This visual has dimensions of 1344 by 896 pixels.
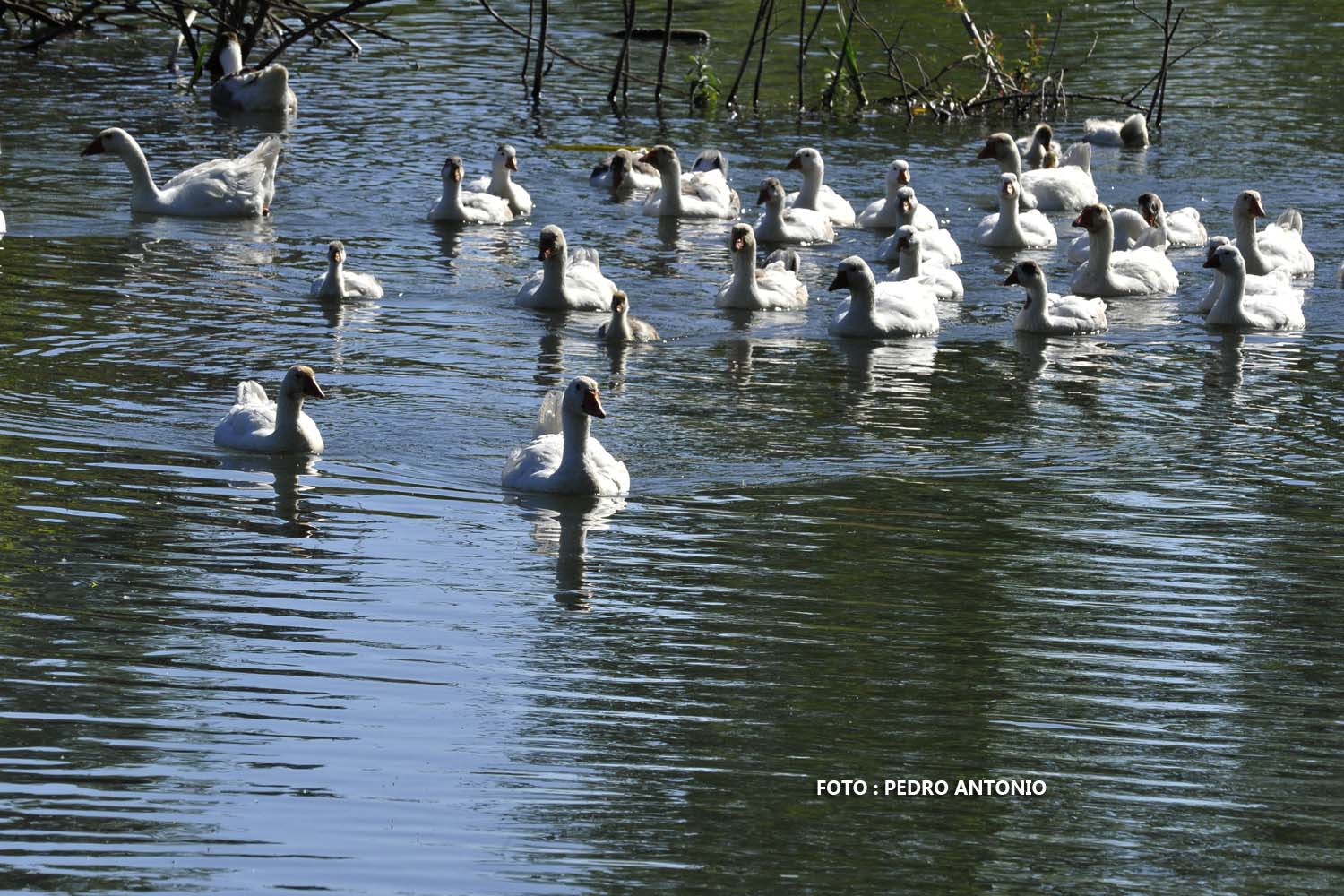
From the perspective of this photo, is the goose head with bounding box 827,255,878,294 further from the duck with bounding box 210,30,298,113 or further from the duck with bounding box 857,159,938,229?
the duck with bounding box 210,30,298,113

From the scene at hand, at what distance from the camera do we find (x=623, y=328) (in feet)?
58.5

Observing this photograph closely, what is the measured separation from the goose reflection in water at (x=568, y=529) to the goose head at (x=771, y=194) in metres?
10.2

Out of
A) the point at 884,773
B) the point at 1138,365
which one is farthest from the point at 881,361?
the point at 884,773

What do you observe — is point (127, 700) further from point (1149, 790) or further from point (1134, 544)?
point (1134, 544)

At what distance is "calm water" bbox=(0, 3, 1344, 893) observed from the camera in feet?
26.1

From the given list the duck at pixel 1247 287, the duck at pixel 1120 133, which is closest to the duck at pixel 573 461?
the duck at pixel 1247 287

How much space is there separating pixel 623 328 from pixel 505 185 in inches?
262

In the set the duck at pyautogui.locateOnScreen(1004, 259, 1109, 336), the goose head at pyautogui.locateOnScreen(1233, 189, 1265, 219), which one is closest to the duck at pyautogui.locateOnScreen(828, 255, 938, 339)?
the duck at pyautogui.locateOnScreen(1004, 259, 1109, 336)

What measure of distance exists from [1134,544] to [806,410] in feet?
12.5

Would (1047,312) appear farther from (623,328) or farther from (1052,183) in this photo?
(1052,183)

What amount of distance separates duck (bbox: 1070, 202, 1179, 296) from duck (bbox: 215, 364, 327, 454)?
8.98 m

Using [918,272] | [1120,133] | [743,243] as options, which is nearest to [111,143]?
[743,243]

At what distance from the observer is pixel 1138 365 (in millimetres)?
17469

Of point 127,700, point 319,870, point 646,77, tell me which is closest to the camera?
point 319,870
